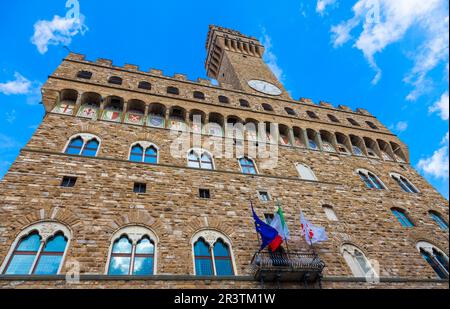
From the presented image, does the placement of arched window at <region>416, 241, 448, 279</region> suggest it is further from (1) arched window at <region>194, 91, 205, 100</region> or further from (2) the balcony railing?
(1) arched window at <region>194, 91, 205, 100</region>

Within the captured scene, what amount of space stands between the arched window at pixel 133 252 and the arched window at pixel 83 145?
3885 mm

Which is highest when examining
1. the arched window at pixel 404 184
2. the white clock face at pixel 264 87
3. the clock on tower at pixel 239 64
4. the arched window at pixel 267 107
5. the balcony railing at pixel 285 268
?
the clock on tower at pixel 239 64

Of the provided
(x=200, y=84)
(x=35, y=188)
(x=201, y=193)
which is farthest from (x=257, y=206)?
(x=200, y=84)

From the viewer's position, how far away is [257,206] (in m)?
10.1

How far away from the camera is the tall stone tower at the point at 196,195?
725 centimetres

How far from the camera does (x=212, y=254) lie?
26.2 ft

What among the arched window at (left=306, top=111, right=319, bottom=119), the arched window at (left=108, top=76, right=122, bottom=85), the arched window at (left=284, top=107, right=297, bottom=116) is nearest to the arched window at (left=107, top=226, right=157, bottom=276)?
the arched window at (left=108, top=76, right=122, bottom=85)

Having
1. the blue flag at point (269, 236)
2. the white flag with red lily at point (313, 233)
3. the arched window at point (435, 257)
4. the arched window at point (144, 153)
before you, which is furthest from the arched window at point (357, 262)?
the arched window at point (144, 153)

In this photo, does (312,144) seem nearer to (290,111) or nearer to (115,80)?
(290,111)

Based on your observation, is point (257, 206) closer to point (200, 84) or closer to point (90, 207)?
point (90, 207)

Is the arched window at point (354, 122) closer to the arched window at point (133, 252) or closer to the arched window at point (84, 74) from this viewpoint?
the arched window at point (133, 252)

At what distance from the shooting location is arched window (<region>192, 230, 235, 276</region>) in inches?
298

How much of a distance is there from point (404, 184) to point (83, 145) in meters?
15.3
